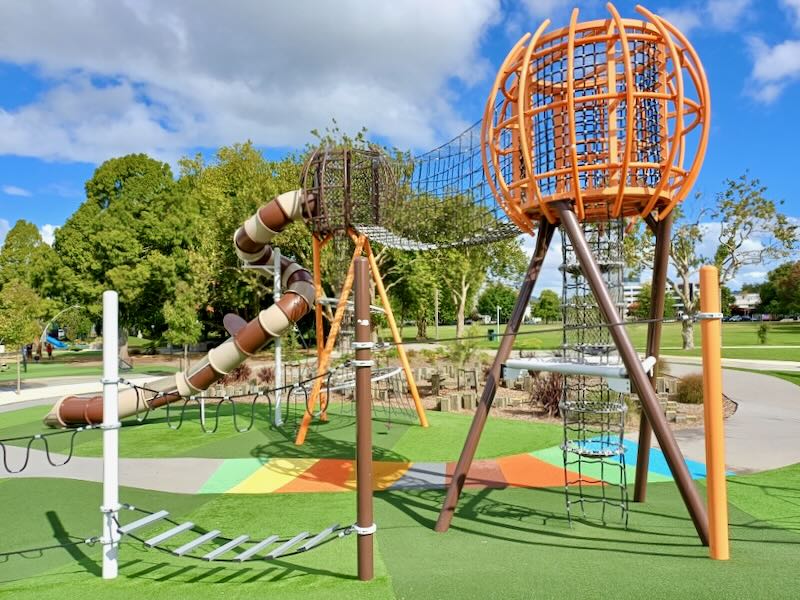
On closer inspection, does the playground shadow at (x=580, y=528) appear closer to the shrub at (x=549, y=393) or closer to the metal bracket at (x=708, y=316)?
the metal bracket at (x=708, y=316)

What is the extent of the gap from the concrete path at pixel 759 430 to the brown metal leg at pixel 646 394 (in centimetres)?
466

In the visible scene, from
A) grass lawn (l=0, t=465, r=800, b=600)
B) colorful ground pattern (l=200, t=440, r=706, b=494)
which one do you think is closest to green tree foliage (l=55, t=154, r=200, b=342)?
colorful ground pattern (l=200, t=440, r=706, b=494)

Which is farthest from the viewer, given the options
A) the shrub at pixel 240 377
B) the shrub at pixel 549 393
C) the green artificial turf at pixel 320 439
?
the shrub at pixel 240 377

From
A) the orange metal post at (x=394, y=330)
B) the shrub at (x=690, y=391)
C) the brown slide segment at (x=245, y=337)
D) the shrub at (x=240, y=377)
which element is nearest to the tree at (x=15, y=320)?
the shrub at (x=240, y=377)

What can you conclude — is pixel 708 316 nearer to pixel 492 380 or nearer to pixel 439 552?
pixel 492 380

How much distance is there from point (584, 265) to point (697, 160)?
1478 mm

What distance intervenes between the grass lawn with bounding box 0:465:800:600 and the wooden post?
11.9 inches

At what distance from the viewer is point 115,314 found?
560 cm

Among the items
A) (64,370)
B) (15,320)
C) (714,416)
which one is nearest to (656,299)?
(714,416)

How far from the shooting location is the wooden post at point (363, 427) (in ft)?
15.9

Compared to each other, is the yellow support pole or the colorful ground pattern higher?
the yellow support pole

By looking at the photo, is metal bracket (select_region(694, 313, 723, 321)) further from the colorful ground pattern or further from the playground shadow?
the colorful ground pattern

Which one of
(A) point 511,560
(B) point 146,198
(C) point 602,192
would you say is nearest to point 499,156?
(C) point 602,192

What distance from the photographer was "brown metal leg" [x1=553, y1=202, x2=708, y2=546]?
5.26 meters
